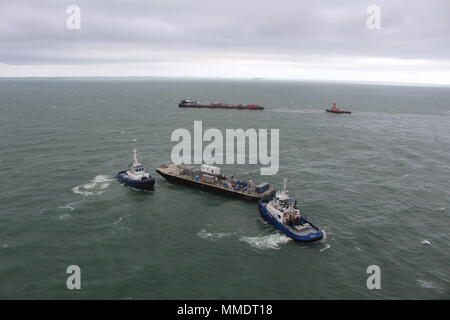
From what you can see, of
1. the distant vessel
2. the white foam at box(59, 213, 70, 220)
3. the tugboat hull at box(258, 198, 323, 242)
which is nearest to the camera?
the tugboat hull at box(258, 198, 323, 242)

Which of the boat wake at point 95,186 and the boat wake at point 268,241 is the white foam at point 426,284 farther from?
the boat wake at point 95,186

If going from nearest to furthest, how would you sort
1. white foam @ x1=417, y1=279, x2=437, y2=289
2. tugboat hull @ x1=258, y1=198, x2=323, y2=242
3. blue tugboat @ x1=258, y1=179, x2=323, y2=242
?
1. white foam @ x1=417, y1=279, x2=437, y2=289
2. tugboat hull @ x1=258, y1=198, x2=323, y2=242
3. blue tugboat @ x1=258, y1=179, x2=323, y2=242

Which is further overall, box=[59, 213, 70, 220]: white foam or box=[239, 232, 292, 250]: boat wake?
box=[59, 213, 70, 220]: white foam

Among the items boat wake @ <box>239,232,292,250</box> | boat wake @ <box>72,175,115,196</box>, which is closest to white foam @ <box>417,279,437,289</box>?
boat wake @ <box>239,232,292,250</box>

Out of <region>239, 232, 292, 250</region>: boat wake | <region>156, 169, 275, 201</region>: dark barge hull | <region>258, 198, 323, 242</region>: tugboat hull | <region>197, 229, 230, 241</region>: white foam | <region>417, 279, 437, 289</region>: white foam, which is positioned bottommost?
<region>417, 279, 437, 289</region>: white foam

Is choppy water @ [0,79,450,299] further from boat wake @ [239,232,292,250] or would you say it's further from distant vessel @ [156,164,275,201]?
distant vessel @ [156,164,275,201]
